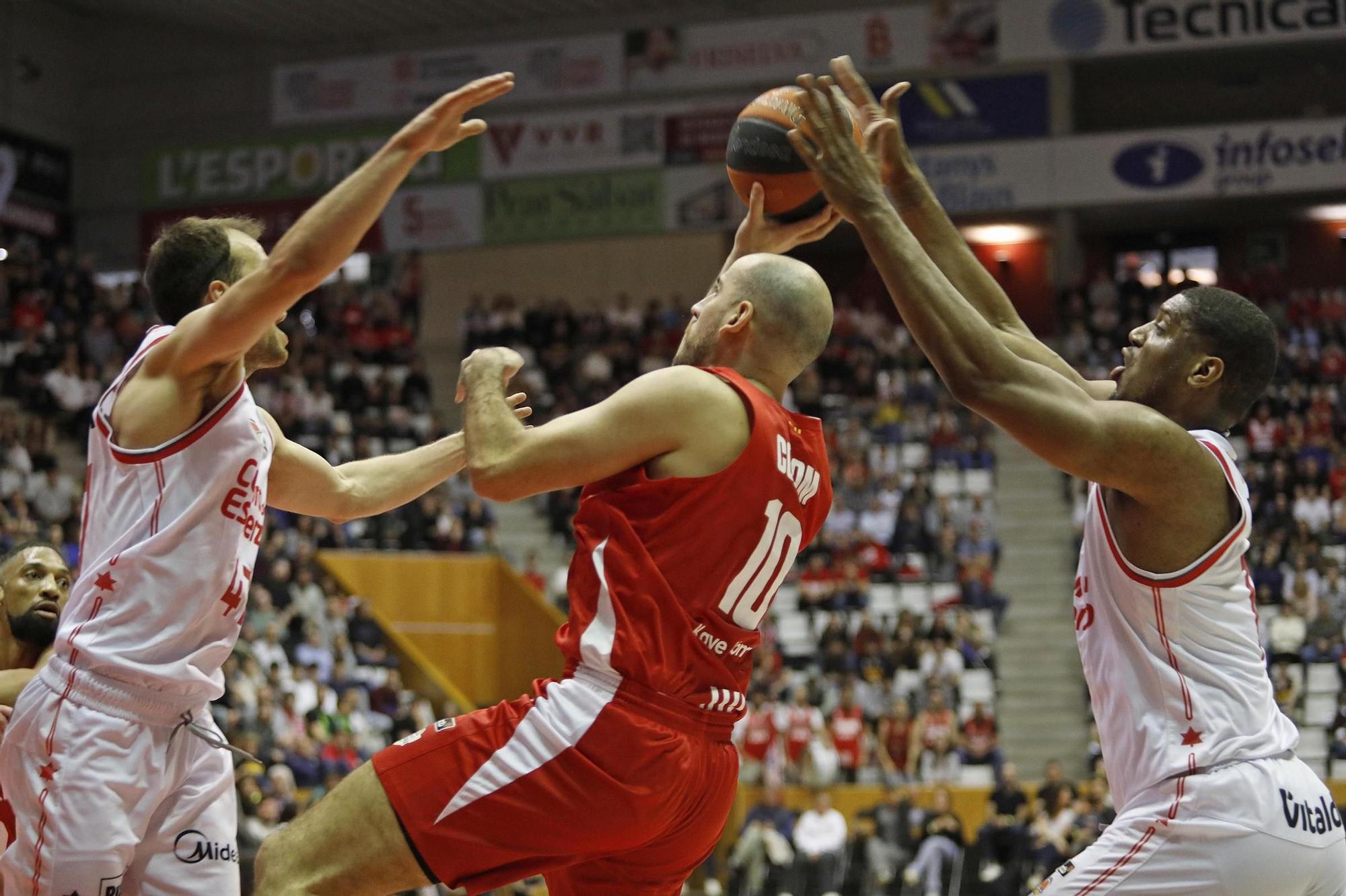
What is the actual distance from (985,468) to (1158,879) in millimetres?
17487

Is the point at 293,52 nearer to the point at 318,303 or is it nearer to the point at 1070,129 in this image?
the point at 318,303

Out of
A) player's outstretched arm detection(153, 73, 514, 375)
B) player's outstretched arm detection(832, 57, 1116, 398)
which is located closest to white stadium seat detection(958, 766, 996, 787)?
player's outstretched arm detection(832, 57, 1116, 398)

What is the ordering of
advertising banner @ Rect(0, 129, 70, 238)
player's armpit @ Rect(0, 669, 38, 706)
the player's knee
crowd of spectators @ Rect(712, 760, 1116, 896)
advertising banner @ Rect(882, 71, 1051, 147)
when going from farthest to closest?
advertising banner @ Rect(0, 129, 70, 238) → advertising banner @ Rect(882, 71, 1051, 147) → crowd of spectators @ Rect(712, 760, 1116, 896) → player's armpit @ Rect(0, 669, 38, 706) → the player's knee

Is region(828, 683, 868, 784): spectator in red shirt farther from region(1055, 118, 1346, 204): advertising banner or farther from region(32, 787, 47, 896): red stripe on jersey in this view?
region(32, 787, 47, 896): red stripe on jersey

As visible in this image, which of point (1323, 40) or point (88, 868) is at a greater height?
point (1323, 40)

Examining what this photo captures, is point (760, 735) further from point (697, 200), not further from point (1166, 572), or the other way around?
point (1166, 572)

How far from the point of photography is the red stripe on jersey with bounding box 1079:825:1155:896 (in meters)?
3.66

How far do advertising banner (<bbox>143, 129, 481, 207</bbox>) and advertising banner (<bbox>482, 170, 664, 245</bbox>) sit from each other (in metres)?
0.76

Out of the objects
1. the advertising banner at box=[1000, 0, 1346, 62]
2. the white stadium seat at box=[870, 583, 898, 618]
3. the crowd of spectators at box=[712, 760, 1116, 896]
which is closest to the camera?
the crowd of spectators at box=[712, 760, 1116, 896]

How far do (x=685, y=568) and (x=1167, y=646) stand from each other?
1146 millimetres

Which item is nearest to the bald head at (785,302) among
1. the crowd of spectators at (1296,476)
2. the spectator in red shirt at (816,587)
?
the crowd of spectators at (1296,476)

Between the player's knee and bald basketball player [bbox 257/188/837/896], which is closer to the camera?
the player's knee

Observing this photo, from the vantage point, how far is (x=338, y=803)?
3.68 meters

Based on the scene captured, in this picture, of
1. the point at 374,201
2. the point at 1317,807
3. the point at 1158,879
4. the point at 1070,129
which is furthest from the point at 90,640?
the point at 1070,129
